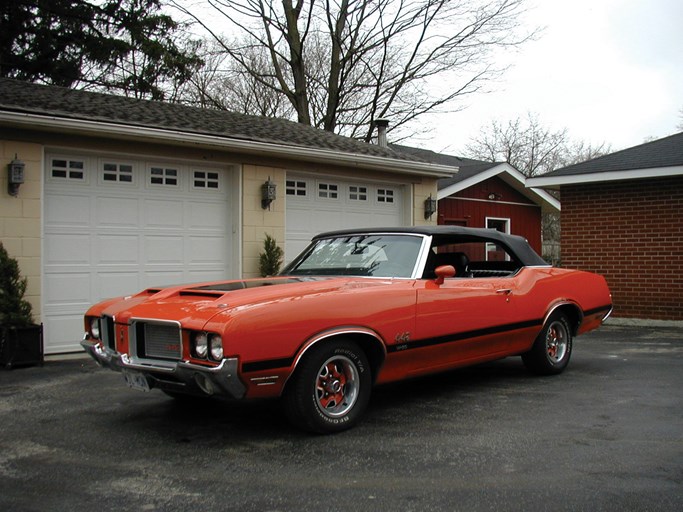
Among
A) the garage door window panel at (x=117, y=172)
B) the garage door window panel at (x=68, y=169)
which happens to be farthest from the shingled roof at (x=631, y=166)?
the garage door window panel at (x=68, y=169)

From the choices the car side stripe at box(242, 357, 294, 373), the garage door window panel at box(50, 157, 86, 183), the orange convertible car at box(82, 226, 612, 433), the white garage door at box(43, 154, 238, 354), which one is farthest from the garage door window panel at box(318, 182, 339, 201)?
the car side stripe at box(242, 357, 294, 373)

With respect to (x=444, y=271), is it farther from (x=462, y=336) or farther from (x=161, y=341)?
(x=161, y=341)

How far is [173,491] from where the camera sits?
11.5ft

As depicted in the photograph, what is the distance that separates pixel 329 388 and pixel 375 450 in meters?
0.57

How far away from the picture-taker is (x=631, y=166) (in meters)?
11.3

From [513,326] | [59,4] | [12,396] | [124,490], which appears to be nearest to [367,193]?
[513,326]

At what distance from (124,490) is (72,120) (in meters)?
5.91

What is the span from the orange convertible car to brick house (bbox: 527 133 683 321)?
576cm

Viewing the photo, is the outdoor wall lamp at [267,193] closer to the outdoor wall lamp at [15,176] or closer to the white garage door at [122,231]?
the white garage door at [122,231]

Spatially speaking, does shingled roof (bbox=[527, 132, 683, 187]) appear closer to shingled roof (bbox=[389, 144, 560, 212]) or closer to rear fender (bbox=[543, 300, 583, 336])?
shingled roof (bbox=[389, 144, 560, 212])

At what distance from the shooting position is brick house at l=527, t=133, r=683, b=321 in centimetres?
1120

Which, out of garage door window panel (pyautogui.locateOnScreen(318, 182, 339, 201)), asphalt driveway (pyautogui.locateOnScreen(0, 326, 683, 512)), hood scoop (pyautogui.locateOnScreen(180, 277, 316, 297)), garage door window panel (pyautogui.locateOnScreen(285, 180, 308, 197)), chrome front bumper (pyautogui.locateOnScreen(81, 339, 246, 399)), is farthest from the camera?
garage door window panel (pyautogui.locateOnScreen(318, 182, 339, 201))

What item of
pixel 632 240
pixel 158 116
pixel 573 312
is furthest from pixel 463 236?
pixel 632 240

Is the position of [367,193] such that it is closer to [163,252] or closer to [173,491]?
[163,252]
